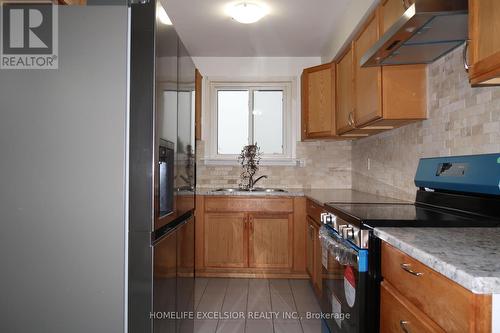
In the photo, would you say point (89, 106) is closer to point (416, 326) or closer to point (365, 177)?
point (416, 326)

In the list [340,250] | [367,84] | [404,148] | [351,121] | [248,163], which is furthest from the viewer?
[248,163]

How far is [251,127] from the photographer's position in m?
4.07

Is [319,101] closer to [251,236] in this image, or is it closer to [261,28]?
[261,28]

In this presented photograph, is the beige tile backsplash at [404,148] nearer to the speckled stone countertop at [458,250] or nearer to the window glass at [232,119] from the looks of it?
the window glass at [232,119]

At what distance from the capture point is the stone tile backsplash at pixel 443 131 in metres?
1.54

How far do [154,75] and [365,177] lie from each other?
246cm

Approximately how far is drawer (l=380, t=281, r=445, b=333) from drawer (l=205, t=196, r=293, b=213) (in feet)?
6.90

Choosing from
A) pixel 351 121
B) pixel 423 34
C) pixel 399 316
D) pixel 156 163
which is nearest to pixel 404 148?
pixel 351 121

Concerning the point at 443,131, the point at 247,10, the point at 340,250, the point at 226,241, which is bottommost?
the point at 226,241

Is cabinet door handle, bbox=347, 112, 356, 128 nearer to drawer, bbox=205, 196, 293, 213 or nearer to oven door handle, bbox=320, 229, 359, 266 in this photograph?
oven door handle, bbox=320, 229, 359, 266

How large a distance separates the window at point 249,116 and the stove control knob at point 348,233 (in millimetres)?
2532

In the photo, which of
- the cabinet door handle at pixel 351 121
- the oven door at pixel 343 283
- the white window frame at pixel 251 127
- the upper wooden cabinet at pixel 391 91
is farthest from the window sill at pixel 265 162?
the oven door at pixel 343 283

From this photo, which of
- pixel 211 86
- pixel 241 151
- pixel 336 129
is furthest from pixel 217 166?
pixel 336 129

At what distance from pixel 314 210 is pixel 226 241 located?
996mm
